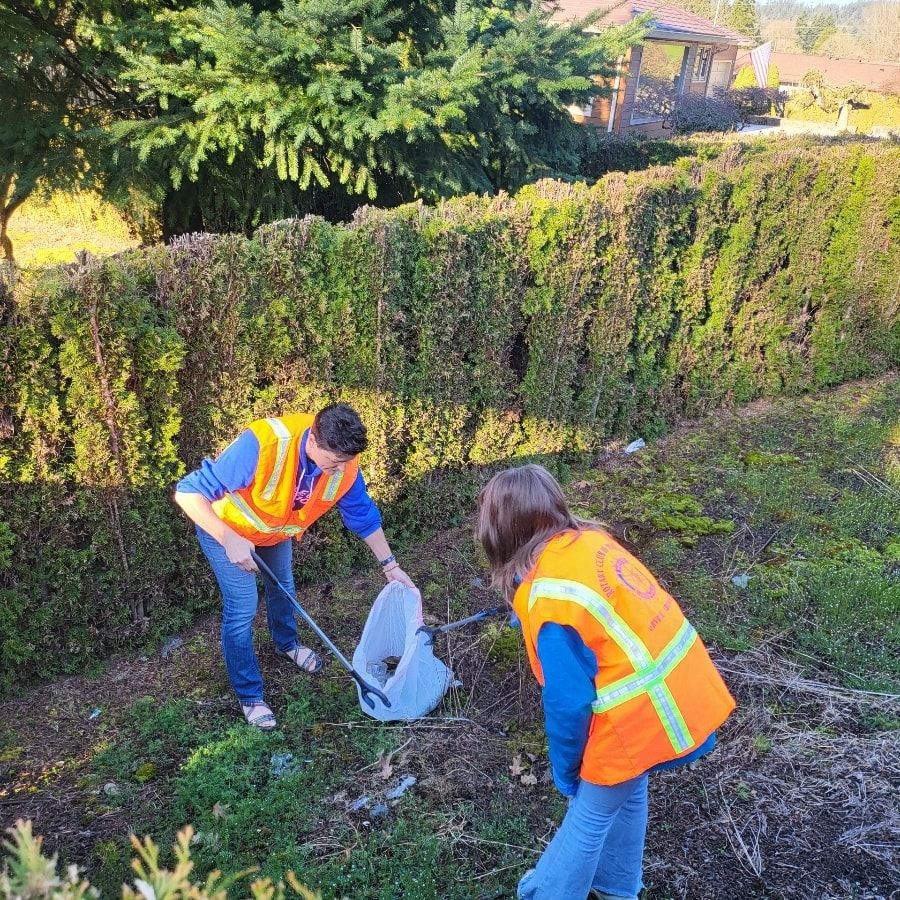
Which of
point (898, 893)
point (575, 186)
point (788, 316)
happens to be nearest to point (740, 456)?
point (788, 316)

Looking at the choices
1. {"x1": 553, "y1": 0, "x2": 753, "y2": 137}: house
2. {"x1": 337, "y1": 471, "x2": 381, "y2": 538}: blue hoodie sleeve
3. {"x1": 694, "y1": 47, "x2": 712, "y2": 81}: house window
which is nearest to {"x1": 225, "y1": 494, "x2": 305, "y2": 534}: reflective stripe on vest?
{"x1": 337, "y1": 471, "x2": 381, "y2": 538}: blue hoodie sleeve

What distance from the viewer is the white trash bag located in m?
3.47

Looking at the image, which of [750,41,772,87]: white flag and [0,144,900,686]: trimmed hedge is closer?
[0,144,900,686]: trimmed hedge

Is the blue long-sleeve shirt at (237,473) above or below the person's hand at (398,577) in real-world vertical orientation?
above

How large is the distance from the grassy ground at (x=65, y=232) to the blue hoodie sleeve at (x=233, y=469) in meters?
8.05

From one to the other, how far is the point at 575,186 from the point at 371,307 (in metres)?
2.32

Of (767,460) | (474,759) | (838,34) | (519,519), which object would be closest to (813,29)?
(838,34)

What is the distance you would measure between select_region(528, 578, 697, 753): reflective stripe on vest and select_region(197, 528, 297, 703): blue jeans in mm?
1729

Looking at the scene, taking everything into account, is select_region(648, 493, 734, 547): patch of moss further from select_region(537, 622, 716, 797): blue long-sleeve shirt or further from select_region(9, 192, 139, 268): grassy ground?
select_region(9, 192, 139, 268): grassy ground

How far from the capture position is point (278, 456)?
3090mm

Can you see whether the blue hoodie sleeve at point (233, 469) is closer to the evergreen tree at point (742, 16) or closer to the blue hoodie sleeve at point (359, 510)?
the blue hoodie sleeve at point (359, 510)

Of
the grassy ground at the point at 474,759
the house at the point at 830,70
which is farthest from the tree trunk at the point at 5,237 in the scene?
the house at the point at 830,70

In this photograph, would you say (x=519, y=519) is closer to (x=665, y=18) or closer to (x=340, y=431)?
(x=340, y=431)

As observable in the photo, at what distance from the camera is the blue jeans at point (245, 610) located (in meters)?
3.36
